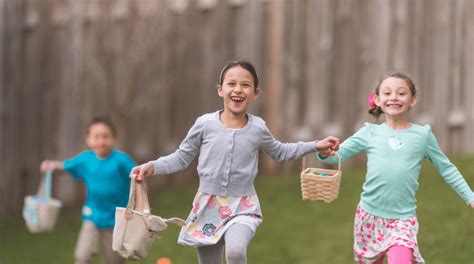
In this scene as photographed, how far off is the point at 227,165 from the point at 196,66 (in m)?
4.47

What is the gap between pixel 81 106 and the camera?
1028 centimetres

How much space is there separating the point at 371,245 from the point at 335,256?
2.08 meters

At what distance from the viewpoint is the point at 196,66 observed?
9930 millimetres

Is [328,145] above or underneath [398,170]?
above

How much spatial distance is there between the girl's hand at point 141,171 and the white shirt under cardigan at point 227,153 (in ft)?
0.17

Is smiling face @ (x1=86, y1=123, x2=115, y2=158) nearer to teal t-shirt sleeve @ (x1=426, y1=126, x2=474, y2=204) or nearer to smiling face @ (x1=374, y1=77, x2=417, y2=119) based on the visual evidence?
smiling face @ (x1=374, y1=77, x2=417, y2=119)

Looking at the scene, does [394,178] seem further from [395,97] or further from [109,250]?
[109,250]

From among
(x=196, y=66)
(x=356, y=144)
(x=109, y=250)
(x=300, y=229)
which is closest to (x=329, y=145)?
(x=356, y=144)

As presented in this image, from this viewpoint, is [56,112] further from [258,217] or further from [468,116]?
[258,217]

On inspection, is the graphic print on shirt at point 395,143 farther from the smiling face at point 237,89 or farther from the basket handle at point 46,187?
the basket handle at point 46,187

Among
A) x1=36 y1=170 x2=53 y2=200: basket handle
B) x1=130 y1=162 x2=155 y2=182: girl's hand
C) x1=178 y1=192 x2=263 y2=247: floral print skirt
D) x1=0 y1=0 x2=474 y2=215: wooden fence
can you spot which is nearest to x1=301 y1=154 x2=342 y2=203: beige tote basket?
x1=178 y1=192 x2=263 y2=247: floral print skirt

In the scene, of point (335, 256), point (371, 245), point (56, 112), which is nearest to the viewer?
point (371, 245)

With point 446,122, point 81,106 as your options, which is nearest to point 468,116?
point 446,122

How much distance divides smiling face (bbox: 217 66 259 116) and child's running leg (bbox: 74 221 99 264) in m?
1.77
